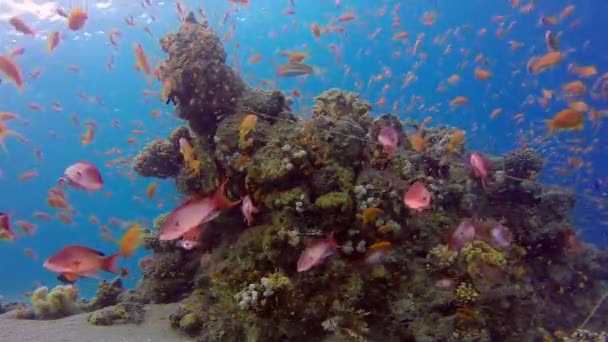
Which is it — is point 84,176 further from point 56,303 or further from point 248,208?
point 56,303

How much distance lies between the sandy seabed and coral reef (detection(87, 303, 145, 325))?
10cm

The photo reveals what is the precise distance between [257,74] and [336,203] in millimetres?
54104

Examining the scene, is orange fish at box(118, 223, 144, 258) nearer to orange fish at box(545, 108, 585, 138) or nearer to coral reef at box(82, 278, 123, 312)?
coral reef at box(82, 278, 123, 312)

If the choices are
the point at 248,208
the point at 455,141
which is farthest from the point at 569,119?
the point at 248,208

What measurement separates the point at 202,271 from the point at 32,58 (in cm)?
3911

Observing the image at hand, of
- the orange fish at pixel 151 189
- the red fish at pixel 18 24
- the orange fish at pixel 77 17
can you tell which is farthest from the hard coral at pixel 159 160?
the red fish at pixel 18 24


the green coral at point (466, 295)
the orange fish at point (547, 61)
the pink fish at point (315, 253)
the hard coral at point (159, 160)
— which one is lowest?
the green coral at point (466, 295)

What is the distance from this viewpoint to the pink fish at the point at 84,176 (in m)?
4.88

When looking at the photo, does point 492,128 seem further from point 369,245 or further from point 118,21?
point 369,245

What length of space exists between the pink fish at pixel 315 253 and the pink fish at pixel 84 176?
2591 mm

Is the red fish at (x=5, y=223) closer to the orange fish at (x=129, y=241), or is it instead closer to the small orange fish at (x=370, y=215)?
the orange fish at (x=129, y=241)

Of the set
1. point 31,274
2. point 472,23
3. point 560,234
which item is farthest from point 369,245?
point 31,274

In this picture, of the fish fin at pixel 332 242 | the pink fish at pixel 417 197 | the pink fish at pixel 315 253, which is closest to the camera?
the pink fish at pixel 315 253

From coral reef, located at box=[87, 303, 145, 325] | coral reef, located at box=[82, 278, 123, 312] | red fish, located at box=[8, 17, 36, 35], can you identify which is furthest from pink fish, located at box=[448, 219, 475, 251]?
red fish, located at box=[8, 17, 36, 35]
